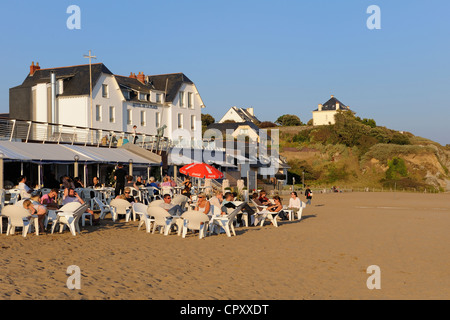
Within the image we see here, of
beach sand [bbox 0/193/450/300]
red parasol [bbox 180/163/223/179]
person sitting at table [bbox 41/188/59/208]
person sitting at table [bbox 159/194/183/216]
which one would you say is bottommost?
beach sand [bbox 0/193/450/300]

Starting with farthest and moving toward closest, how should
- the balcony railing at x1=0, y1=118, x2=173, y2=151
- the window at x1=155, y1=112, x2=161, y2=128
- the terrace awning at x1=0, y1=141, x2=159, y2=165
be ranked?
the window at x1=155, y1=112, x2=161, y2=128 → the balcony railing at x1=0, y1=118, x2=173, y2=151 → the terrace awning at x1=0, y1=141, x2=159, y2=165

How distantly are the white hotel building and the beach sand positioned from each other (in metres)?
26.6

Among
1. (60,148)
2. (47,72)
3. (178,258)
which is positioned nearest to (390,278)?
(178,258)

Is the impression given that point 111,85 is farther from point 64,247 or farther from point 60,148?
point 64,247

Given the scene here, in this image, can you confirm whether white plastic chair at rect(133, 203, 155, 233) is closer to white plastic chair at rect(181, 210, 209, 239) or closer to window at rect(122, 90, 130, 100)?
white plastic chair at rect(181, 210, 209, 239)

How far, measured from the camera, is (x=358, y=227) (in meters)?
15.9

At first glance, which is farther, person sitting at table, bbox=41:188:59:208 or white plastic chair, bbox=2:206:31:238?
person sitting at table, bbox=41:188:59:208

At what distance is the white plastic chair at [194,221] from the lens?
41.4 feet

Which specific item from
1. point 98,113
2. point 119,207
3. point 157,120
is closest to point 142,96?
point 157,120

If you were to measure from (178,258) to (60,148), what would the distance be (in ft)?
43.4

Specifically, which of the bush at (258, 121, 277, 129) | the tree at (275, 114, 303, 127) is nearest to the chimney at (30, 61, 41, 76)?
the bush at (258, 121, 277, 129)

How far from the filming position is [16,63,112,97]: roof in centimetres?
4034

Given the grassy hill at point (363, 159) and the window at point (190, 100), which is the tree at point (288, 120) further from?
the window at point (190, 100)
